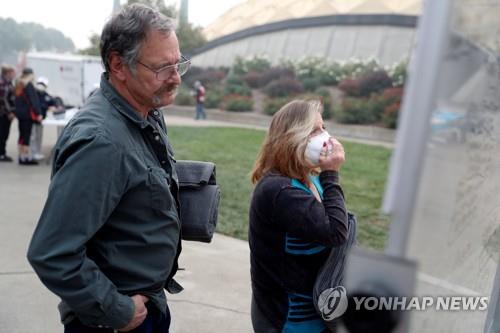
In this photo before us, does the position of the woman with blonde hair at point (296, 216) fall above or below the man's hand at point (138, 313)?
above

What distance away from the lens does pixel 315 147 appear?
2.05 metres

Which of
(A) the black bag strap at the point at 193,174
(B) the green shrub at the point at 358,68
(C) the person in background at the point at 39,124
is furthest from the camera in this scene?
(B) the green shrub at the point at 358,68

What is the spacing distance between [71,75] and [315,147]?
1552cm

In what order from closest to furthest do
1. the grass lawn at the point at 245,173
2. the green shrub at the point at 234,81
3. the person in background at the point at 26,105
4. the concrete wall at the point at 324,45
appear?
1. the grass lawn at the point at 245,173
2. the person in background at the point at 26,105
3. the green shrub at the point at 234,81
4. the concrete wall at the point at 324,45

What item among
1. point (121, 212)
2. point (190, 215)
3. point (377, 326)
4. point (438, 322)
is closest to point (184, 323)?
point (190, 215)

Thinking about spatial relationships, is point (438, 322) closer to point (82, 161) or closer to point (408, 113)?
point (408, 113)

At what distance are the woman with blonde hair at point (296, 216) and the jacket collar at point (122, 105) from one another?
1.92ft

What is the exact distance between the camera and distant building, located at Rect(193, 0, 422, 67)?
30375 millimetres

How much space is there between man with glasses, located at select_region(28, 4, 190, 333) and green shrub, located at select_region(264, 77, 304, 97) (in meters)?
23.7

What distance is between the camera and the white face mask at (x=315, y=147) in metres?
2.05

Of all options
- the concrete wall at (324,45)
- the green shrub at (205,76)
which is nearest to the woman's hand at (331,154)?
the concrete wall at (324,45)

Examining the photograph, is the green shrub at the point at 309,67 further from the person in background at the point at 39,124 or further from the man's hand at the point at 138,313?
the man's hand at the point at 138,313

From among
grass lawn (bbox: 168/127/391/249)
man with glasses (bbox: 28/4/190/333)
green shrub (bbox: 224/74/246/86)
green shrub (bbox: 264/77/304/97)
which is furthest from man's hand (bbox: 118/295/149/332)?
green shrub (bbox: 224/74/246/86)

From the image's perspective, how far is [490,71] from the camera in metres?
1.04
